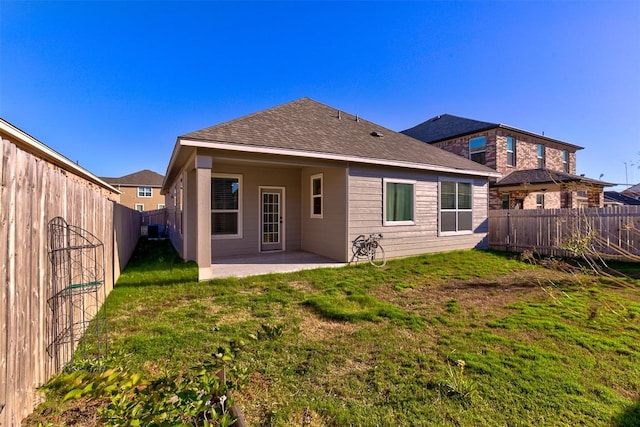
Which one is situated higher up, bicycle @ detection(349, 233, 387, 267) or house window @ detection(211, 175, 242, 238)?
house window @ detection(211, 175, 242, 238)

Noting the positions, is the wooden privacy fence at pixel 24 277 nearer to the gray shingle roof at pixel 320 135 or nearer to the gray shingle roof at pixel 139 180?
the gray shingle roof at pixel 320 135

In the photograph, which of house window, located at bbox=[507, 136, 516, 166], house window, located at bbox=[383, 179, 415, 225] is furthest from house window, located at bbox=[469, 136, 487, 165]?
house window, located at bbox=[383, 179, 415, 225]

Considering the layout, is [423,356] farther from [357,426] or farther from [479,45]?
[479,45]

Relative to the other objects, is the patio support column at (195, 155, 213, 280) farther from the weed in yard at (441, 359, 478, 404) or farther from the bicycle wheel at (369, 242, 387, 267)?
the weed in yard at (441, 359, 478, 404)

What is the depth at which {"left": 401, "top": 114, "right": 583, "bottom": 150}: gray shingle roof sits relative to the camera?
16.0 metres

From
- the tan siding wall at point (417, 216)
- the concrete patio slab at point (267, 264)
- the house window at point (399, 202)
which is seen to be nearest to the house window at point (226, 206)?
the concrete patio slab at point (267, 264)

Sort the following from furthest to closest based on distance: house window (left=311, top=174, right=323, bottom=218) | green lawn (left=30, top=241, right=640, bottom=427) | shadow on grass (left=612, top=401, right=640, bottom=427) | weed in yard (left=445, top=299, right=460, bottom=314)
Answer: house window (left=311, top=174, right=323, bottom=218)
weed in yard (left=445, top=299, right=460, bottom=314)
green lawn (left=30, top=241, right=640, bottom=427)
shadow on grass (left=612, top=401, right=640, bottom=427)

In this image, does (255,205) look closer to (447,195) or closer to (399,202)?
(399,202)

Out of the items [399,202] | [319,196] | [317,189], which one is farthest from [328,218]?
[399,202]

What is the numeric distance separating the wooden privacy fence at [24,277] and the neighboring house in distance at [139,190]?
37.8 metres

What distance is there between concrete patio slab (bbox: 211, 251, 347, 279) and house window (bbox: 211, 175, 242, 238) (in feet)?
2.92

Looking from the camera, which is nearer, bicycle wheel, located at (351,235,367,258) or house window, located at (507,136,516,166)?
bicycle wheel, located at (351,235,367,258)

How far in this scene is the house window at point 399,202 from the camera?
8820 millimetres

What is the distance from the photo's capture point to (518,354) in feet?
10.4
